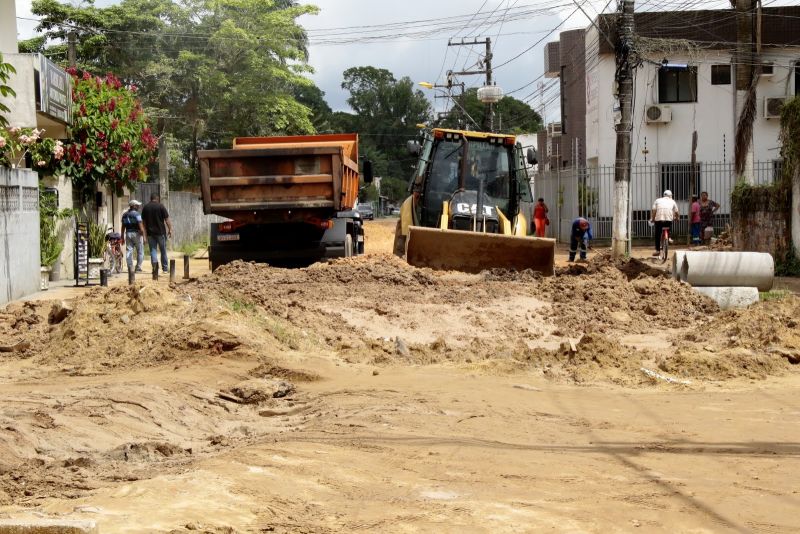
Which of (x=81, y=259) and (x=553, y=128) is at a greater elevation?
(x=553, y=128)

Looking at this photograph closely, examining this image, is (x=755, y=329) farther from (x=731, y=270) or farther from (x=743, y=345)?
(x=731, y=270)

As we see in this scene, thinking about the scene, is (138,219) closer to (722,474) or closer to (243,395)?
(243,395)

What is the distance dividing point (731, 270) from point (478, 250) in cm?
446

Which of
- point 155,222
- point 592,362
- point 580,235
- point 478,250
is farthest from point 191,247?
point 592,362

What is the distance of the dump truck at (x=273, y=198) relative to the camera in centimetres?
1959

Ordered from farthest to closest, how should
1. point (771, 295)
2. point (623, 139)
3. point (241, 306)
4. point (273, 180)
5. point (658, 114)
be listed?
1. point (658, 114)
2. point (623, 139)
3. point (273, 180)
4. point (771, 295)
5. point (241, 306)

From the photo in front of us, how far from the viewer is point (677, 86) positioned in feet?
119

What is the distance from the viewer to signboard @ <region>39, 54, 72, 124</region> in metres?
20.5

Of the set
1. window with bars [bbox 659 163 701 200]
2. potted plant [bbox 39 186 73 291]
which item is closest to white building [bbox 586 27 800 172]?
window with bars [bbox 659 163 701 200]

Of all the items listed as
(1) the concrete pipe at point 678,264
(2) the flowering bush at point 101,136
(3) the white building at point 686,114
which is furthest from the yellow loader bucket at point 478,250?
(3) the white building at point 686,114

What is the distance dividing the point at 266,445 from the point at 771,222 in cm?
1786

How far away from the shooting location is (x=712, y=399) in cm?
Result: 931

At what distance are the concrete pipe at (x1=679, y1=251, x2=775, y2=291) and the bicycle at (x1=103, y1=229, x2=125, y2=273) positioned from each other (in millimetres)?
13957

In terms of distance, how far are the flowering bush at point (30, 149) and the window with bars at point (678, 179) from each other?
2022 cm
